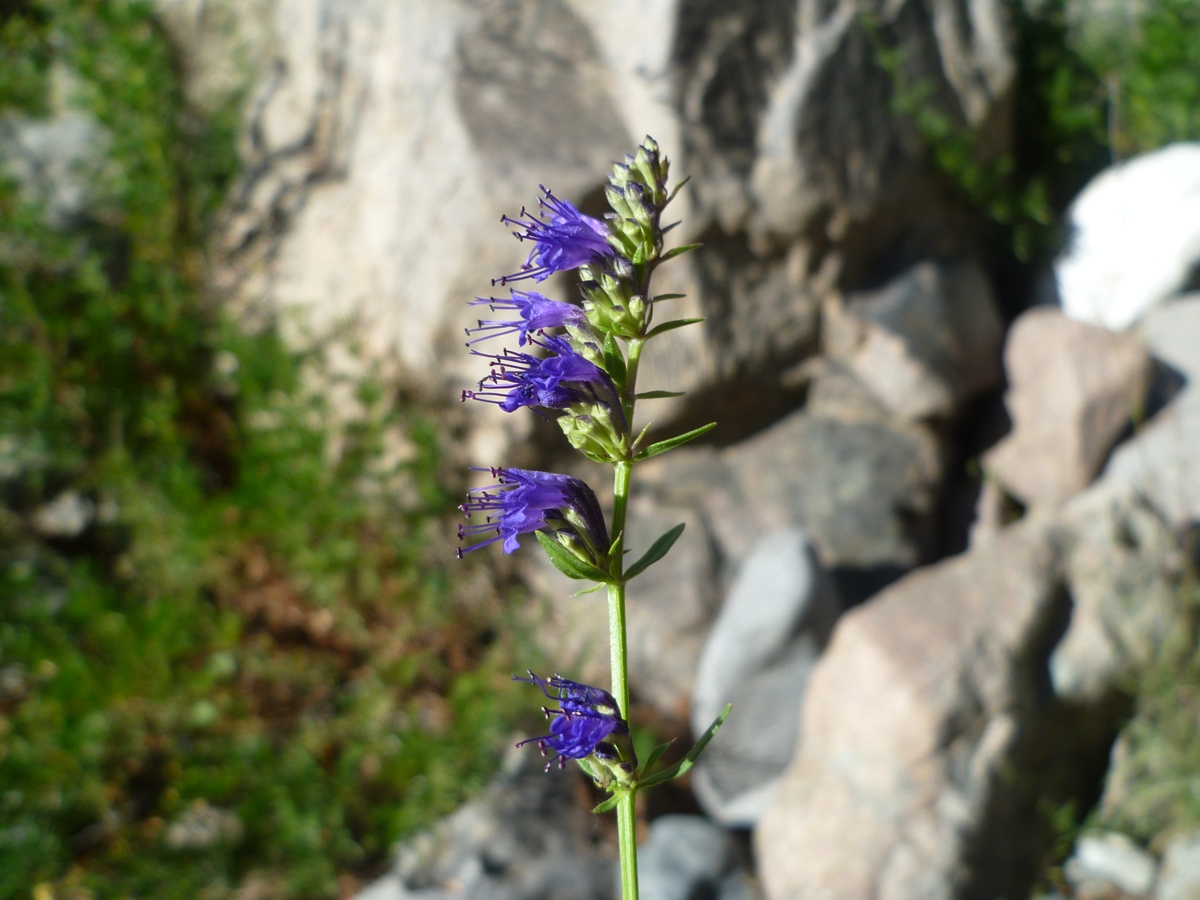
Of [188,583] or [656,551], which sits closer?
[656,551]

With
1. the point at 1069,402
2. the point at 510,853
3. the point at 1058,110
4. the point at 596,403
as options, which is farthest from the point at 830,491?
the point at 596,403

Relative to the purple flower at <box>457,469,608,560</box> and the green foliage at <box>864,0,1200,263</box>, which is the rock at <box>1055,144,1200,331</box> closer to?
the green foliage at <box>864,0,1200,263</box>

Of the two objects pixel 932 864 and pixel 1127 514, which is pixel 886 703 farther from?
pixel 1127 514

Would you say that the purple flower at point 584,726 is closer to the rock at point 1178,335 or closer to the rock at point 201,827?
the rock at point 201,827

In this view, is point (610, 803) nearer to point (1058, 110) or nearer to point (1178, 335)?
point (1178, 335)

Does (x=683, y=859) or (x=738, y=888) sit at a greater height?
(x=683, y=859)

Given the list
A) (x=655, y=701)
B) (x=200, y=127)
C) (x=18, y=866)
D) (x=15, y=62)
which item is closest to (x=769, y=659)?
(x=655, y=701)

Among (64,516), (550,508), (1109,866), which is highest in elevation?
(64,516)
